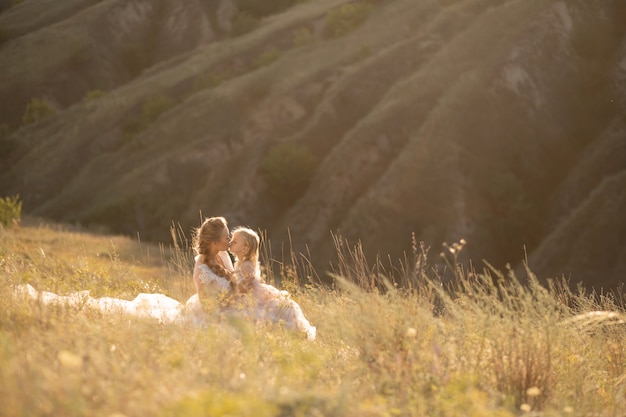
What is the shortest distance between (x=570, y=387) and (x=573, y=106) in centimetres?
3833

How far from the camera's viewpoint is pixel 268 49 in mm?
61656

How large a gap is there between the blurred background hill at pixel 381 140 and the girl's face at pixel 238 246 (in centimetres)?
2439

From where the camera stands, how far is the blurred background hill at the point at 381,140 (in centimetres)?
3675

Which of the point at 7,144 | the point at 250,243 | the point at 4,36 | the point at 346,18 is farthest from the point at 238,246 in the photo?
the point at 4,36

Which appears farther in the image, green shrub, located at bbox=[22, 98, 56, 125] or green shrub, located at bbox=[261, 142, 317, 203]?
green shrub, located at bbox=[22, 98, 56, 125]

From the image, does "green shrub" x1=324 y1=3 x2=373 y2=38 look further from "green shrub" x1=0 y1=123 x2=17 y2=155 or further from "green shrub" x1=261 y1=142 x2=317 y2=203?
"green shrub" x1=0 y1=123 x2=17 y2=155

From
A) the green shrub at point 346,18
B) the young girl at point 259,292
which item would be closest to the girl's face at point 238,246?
the young girl at point 259,292

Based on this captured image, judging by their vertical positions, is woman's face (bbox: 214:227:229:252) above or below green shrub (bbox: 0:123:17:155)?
above

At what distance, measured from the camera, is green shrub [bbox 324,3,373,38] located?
59312 millimetres

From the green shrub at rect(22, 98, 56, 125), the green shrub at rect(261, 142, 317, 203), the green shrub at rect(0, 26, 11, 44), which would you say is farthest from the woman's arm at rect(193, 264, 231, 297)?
the green shrub at rect(0, 26, 11, 44)

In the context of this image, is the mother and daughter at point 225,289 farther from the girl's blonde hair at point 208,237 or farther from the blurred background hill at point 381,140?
the blurred background hill at point 381,140

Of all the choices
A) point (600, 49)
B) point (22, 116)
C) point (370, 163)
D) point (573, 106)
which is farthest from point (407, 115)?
point (22, 116)

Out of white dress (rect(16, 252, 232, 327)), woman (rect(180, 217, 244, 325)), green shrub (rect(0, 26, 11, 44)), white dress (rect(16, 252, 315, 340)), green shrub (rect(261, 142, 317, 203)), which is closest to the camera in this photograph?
white dress (rect(16, 252, 232, 327))

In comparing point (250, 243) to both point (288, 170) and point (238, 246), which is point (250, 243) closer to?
point (238, 246)
